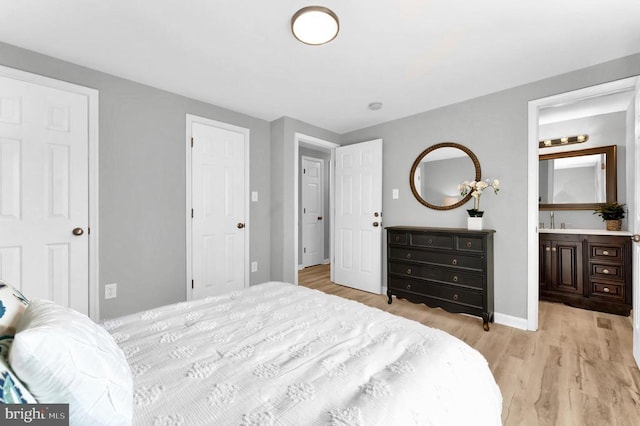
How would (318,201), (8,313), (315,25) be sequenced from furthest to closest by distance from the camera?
(318,201) → (315,25) → (8,313)

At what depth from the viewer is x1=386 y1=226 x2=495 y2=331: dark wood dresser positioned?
2584mm

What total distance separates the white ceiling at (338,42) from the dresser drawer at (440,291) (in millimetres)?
1983

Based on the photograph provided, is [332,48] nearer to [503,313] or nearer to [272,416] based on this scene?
[272,416]

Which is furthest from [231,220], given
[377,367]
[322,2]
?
[377,367]

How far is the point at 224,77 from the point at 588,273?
4.33m

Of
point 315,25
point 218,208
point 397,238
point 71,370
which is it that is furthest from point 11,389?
point 397,238

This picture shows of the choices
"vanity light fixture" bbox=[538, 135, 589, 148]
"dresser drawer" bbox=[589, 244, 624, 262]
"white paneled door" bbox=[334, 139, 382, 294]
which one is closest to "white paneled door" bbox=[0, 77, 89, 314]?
"white paneled door" bbox=[334, 139, 382, 294]

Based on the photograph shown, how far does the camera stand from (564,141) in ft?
11.9

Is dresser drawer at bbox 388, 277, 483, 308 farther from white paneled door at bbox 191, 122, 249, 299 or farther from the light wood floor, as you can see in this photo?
white paneled door at bbox 191, 122, 249, 299

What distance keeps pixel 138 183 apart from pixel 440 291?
10.3 ft

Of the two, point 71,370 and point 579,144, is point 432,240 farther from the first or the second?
point 71,370

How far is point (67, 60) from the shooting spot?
221 centimetres

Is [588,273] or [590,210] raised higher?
[590,210]

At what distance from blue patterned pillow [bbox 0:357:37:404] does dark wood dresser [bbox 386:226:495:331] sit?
2894mm
